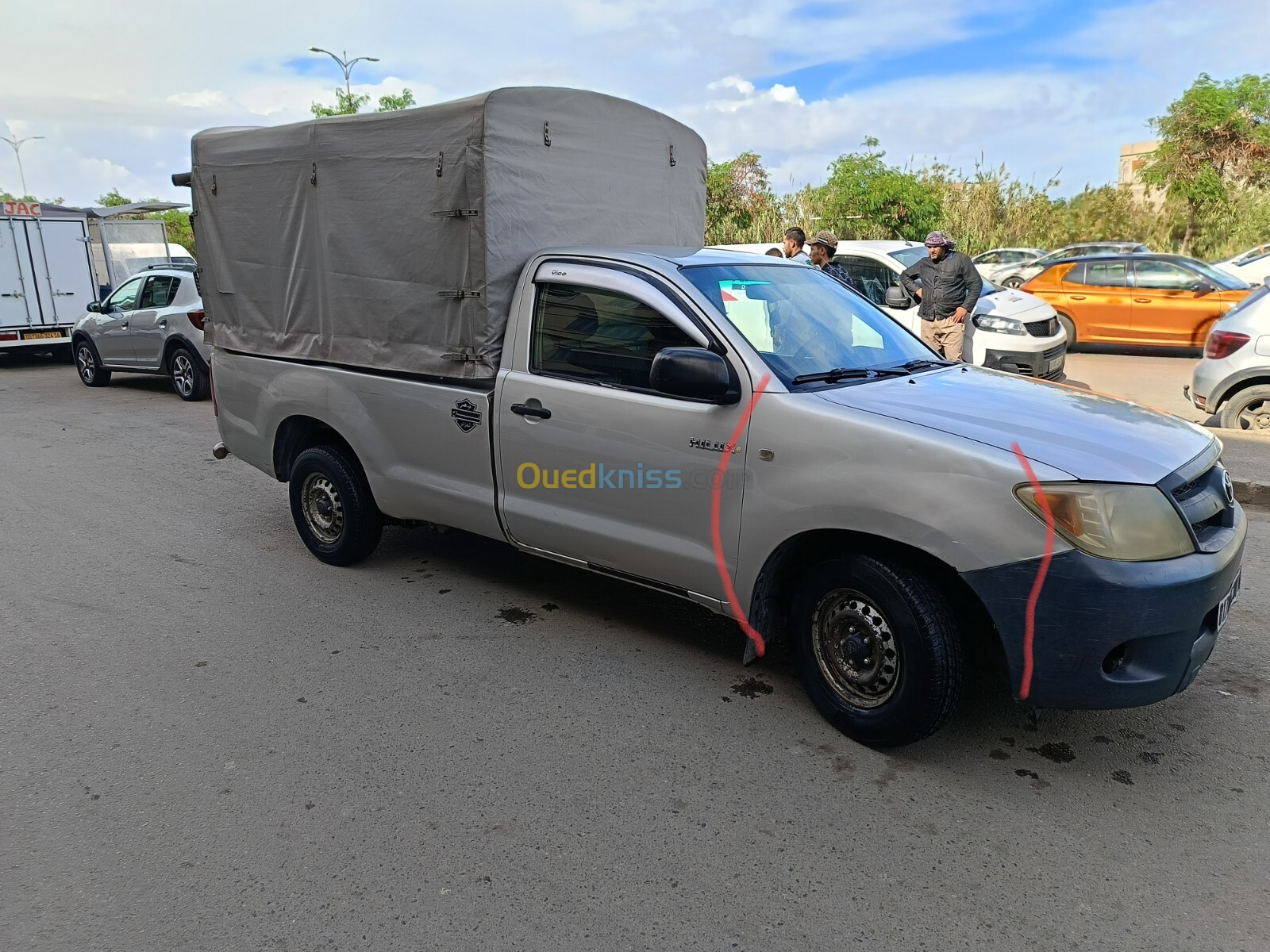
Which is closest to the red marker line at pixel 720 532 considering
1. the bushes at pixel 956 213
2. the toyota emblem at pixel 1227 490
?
the toyota emblem at pixel 1227 490

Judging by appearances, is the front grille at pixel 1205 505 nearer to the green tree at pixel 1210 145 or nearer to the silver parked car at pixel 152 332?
the silver parked car at pixel 152 332

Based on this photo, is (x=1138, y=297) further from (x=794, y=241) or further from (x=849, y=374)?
(x=849, y=374)

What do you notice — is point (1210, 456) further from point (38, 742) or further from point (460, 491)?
point (38, 742)

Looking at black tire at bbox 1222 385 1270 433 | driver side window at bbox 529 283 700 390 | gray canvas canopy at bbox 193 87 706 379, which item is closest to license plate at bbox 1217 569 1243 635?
driver side window at bbox 529 283 700 390

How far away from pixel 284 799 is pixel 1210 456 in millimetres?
3541

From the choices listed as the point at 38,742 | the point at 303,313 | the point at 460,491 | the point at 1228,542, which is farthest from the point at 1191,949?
the point at 303,313

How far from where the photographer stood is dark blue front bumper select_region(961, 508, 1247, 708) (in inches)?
115

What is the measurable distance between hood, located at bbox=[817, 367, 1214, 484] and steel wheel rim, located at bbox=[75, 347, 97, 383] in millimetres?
13423

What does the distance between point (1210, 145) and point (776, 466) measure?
34.8 metres

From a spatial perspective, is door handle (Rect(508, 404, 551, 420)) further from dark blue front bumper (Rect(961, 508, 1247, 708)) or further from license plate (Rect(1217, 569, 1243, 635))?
license plate (Rect(1217, 569, 1243, 635))

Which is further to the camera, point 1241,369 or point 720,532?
point 1241,369

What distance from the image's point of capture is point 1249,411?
7938 mm

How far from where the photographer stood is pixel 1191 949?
2506mm

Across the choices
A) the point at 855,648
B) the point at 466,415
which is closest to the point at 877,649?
the point at 855,648
